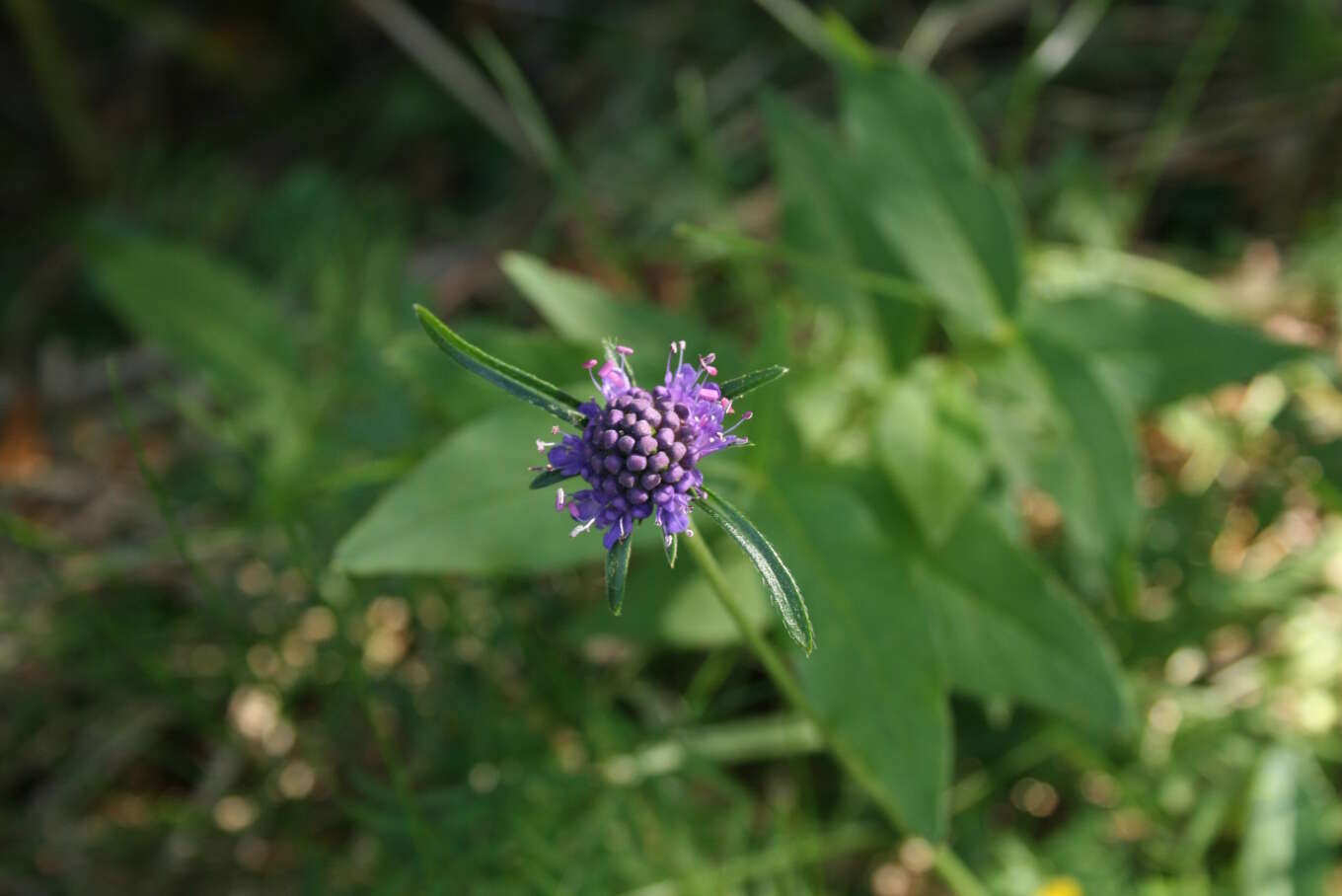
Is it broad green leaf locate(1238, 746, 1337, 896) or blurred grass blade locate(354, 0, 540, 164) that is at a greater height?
blurred grass blade locate(354, 0, 540, 164)

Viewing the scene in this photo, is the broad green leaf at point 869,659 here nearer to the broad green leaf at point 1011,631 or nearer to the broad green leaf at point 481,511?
→ the broad green leaf at point 1011,631

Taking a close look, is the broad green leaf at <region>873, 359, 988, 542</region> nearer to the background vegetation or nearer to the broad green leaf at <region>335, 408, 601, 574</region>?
the background vegetation

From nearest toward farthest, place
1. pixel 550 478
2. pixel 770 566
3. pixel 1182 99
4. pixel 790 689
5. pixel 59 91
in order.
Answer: pixel 770 566
pixel 550 478
pixel 790 689
pixel 1182 99
pixel 59 91

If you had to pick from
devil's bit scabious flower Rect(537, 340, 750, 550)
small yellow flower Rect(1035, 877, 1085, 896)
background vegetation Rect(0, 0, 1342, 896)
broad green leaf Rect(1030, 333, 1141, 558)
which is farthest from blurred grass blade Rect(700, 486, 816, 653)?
small yellow flower Rect(1035, 877, 1085, 896)

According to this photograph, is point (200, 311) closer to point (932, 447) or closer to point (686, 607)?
point (686, 607)

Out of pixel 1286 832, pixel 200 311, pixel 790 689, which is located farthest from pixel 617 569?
pixel 200 311

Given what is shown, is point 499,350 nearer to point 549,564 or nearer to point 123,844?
point 549,564

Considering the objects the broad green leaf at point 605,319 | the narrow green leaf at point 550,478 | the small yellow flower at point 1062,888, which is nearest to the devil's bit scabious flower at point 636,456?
the narrow green leaf at point 550,478
